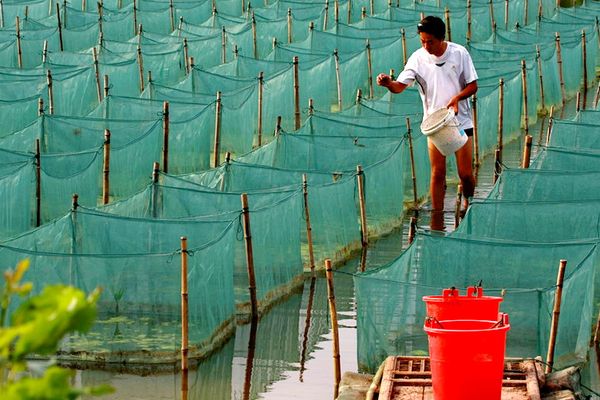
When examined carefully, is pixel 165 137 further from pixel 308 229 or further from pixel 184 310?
pixel 184 310

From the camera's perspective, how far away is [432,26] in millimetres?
12578

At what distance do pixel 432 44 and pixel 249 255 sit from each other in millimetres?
2417

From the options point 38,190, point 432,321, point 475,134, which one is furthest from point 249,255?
point 475,134

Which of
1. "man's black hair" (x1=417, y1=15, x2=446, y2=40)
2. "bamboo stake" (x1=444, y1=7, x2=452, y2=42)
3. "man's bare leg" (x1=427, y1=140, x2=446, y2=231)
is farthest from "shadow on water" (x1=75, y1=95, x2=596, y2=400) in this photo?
"bamboo stake" (x1=444, y1=7, x2=452, y2=42)

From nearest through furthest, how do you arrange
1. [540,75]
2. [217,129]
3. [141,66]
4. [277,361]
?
[277,361] < [217,129] < [540,75] < [141,66]

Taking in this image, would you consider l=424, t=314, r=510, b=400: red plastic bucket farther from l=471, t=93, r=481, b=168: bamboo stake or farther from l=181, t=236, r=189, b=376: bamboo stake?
l=471, t=93, r=481, b=168: bamboo stake

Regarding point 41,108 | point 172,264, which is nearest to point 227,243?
point 172,264

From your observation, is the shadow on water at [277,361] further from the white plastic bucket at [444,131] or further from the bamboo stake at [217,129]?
the bamboo stake at [217,129]

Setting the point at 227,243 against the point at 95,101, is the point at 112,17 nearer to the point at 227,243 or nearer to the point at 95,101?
the point at 95,101

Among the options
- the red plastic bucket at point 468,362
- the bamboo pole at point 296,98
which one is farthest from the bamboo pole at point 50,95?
the red plastic bucket at point 468,362

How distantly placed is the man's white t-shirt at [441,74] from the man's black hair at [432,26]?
0.22 m

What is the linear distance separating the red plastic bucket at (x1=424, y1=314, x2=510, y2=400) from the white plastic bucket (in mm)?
4686

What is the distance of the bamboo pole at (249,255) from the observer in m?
12.2

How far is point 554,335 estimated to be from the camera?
9.70 meters
